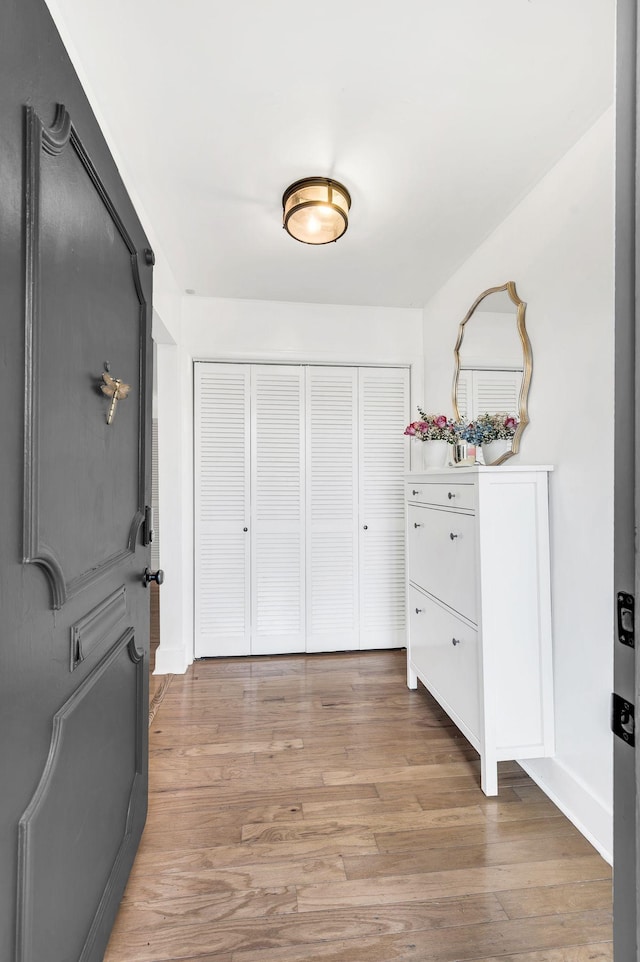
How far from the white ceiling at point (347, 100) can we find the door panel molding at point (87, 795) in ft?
5.34

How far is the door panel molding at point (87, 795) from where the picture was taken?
705 mm

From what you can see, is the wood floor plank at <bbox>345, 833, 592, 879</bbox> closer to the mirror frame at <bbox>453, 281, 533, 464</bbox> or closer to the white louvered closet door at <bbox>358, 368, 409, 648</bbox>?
the mirror frame at <bbox>453, 281, 533, 464</bbox>

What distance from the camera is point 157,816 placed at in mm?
1624

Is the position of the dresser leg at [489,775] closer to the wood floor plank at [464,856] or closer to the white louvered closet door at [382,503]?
the wood floor plank at [464,856]

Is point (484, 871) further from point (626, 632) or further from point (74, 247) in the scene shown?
point (74, 247)

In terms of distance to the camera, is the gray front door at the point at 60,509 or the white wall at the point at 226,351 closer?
the gray front door at the point at 60,509

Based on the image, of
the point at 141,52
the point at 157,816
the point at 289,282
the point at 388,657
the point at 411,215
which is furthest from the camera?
the point at 388,657

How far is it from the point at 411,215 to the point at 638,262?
6.14ft

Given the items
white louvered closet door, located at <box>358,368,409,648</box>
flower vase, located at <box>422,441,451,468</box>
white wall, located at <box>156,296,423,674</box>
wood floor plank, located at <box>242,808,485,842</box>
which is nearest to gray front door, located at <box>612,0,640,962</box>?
wood floor plank, located at <box>242,808,485,842</box>

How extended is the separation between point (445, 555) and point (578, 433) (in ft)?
2.53

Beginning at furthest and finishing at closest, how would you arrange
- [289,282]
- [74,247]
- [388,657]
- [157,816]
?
[388,657] → [289,282] → [157,816] → [74,247]

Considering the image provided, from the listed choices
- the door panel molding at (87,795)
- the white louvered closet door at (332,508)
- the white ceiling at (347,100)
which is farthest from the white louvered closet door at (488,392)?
the door panel molding at (87,795)

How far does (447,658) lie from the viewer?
81.2 inches

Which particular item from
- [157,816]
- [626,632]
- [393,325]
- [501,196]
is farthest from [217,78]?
[157,816]
